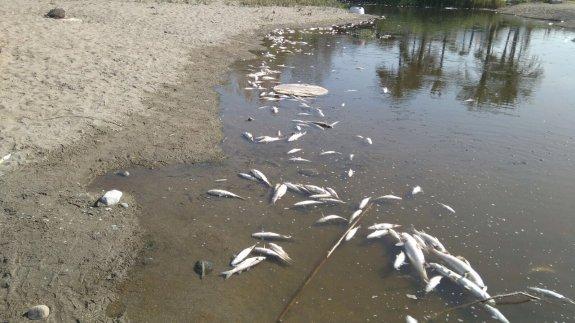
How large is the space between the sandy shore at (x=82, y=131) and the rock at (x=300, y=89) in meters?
2.08

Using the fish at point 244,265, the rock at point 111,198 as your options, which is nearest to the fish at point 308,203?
the fish at point 244,265

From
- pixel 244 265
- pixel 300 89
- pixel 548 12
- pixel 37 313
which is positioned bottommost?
pixel 244 265

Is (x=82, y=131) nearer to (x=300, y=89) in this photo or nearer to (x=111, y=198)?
(x=111, y=198)

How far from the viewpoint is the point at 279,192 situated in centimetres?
703

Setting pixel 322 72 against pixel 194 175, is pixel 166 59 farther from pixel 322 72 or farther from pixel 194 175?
pixel 194 175

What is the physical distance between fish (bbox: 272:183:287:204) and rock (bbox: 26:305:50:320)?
11.5 ft

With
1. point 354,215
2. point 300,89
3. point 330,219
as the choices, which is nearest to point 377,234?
point 354,215

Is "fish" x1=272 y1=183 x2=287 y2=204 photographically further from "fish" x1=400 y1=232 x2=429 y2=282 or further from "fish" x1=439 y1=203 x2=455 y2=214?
"fish" x1=439 y1=203 x2=455 y2=214

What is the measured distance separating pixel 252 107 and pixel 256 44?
896 cm

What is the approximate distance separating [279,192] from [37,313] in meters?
3.77

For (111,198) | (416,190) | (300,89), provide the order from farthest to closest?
(300,89), (416,190), (111,198)

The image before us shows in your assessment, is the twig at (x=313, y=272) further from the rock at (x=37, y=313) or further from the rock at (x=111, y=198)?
the rock at (x=111, y=198)

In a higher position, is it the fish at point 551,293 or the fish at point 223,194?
the fish at point 223,194

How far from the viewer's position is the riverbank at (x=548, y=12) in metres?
34.4
